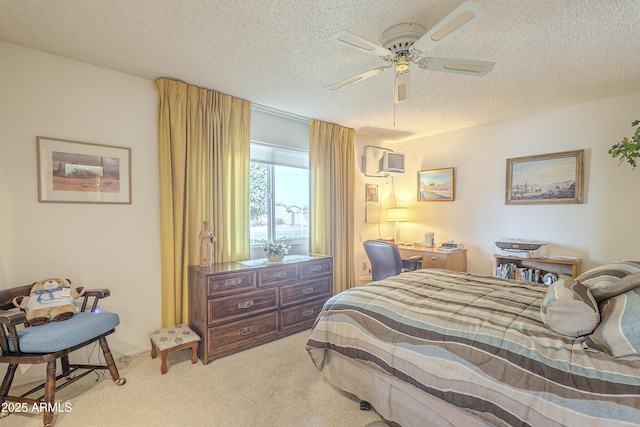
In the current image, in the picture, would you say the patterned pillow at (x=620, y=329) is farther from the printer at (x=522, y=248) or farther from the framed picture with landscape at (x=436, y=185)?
the framed picture with landscape at (x=436, y=185)

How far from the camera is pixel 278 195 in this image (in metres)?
3.85

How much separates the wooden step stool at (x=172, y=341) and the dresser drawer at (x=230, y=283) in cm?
41

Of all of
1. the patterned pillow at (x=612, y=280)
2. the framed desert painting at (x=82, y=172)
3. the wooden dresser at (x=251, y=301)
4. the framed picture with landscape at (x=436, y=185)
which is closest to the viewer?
the patterned pillow at (x=612, y=280)

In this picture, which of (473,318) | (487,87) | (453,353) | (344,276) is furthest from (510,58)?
(344,276)

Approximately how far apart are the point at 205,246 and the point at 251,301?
0.70 meters

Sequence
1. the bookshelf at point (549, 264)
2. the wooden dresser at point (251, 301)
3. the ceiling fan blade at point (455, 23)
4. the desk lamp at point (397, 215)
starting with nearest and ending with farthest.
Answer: the ceiling fan blade at point (455, 23)
the wooden dresser at point (251, 301)
the bookshelf at point (549, 264)
the desk lamp at point (397, 215)

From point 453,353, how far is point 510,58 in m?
2.33

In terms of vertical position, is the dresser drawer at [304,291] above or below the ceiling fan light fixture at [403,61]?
below

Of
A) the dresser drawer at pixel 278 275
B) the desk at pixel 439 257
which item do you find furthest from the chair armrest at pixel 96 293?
the desk at pixel 439 257

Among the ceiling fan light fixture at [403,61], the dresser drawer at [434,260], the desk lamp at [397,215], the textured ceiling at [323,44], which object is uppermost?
the textured ceiling at [323,44]

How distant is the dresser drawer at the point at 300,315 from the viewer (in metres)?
3.05

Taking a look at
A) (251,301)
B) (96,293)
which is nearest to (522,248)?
(251,301)

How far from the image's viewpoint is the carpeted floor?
1795mm

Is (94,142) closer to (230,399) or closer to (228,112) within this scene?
(228,112)
